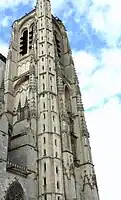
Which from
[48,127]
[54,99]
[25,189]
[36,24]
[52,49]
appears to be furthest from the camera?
[36,24]

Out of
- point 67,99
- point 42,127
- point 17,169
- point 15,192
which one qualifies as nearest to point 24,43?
point 67,99

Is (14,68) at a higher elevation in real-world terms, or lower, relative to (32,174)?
higher

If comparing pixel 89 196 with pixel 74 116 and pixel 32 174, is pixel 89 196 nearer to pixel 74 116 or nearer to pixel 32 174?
pixel 32 174

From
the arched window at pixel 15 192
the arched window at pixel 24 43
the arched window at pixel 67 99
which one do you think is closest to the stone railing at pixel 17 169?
the arched window at pixel 15 192

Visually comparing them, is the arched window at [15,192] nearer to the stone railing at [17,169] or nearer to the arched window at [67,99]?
the stone railing at [17,169]

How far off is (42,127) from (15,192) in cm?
688

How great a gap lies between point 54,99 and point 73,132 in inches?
A: 185

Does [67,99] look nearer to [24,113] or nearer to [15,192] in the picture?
[24,113]

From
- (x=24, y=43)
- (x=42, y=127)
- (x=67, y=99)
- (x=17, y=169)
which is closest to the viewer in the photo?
→ (x=17, y=169)

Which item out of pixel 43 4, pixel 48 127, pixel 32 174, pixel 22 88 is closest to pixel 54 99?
pixel 48 127

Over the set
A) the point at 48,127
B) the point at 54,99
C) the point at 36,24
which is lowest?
the point at 48,127

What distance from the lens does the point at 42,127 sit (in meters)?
26.1

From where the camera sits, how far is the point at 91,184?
27.1 metres

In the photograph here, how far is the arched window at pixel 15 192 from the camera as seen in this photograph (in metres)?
20.3
